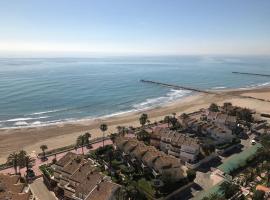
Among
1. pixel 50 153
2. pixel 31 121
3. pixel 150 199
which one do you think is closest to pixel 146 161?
pixel 150 199

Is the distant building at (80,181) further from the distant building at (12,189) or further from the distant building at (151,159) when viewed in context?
the distant building at (151,159)

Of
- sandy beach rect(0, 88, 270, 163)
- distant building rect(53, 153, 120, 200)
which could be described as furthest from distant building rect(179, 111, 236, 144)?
distant building rect(53, 153, 120, 200)

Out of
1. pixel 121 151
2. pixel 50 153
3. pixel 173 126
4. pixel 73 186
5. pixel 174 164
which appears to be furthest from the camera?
pixel 173 126

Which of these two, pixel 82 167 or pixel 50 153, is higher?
pixel 82 167

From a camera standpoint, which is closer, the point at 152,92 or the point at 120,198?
the point at 120,198

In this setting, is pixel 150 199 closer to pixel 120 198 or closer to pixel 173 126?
pixel 120 198

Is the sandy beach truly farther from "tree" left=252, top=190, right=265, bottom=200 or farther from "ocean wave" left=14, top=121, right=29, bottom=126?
"tree" left=252, top=190, right=265, bottom=200

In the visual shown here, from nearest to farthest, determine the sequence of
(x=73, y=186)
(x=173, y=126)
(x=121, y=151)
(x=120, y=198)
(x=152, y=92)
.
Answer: (x=120, y=198), (x=73, y=186), (x=121, y=151), (x=173, y=126), (x=152, y=92)
